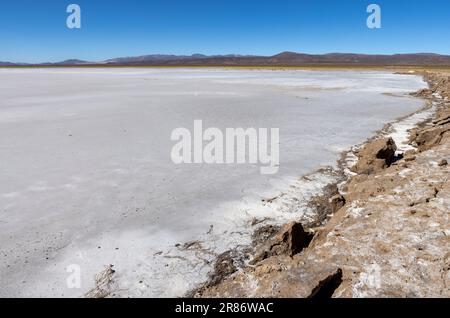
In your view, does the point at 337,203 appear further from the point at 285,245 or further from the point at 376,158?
the point at 376,158

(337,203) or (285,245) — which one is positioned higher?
(337,203)

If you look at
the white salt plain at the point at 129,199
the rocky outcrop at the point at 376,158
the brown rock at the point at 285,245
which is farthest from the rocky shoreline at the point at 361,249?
the rocky outcrop at the point at 376,158

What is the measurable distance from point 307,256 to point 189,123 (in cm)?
826

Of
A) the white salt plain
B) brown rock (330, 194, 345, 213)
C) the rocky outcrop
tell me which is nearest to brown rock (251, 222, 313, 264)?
the white salt plain

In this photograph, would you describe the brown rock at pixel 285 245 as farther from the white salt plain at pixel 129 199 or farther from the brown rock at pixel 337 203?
the brown rock at pixel 337 203

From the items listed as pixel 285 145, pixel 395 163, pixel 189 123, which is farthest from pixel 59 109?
pixel 395 163

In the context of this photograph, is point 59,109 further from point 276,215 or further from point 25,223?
point 276,215

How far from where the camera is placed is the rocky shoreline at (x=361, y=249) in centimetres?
309

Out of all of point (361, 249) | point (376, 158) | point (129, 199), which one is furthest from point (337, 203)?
point (129, 199)

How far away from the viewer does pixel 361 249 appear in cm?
369

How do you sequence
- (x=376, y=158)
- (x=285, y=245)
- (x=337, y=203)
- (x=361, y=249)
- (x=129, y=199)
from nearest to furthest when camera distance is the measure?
(x=361, y=249) < (x=285, y=245) < (x=337, y=203) < (x=129, y=199) < (x=376, y=158)

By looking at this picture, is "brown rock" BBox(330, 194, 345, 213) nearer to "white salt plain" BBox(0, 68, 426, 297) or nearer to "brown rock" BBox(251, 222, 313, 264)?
"white salt plain" BBox(0, 68, 426, 297)
